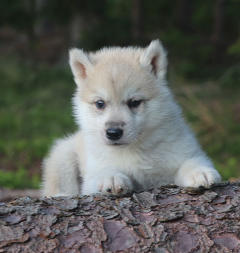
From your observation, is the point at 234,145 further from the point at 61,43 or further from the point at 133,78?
the point at 61,43

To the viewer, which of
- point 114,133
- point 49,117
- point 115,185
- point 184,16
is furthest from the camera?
point 184,16

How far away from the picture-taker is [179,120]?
14.3 ft

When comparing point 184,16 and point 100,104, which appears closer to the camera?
point 100,104

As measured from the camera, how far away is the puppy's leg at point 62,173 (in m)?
4.69

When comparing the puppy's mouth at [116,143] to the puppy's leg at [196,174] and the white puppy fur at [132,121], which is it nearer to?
the white puppy fur at [132,121]

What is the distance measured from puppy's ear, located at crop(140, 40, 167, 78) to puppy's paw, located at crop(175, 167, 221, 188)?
3.74 ft

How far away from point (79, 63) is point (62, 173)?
3.64 ft

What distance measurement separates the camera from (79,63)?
4.52 m

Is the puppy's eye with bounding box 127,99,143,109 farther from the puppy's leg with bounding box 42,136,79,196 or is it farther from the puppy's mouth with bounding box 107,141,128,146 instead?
the puppy's leg with bounding box 42,136,79,196

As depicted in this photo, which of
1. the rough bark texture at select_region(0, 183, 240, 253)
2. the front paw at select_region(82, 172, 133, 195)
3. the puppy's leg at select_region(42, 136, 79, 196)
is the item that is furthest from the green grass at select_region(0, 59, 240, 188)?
the rough bark texture at select_region(0, 183, 240, 253)

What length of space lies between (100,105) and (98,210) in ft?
4.38

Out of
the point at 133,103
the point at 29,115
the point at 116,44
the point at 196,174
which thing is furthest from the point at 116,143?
the point at 116,44

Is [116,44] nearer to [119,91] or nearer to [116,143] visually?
[119,91]

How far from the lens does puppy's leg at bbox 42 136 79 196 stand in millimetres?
4688
